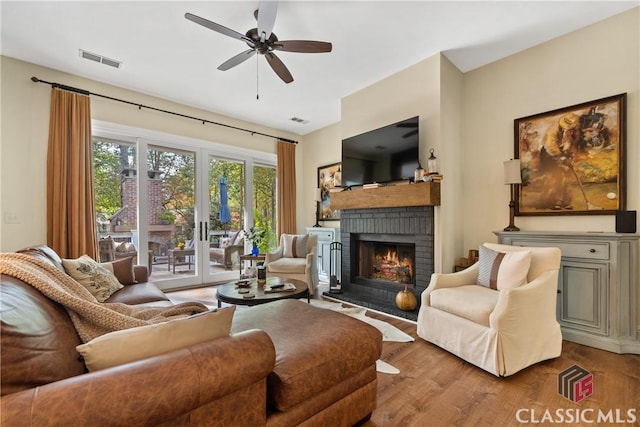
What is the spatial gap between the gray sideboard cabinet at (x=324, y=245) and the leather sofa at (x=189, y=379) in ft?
11.0

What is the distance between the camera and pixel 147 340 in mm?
939

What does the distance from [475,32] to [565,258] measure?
227 centimetres

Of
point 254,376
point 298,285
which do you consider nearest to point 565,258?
point 298,285

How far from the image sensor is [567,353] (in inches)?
90.9

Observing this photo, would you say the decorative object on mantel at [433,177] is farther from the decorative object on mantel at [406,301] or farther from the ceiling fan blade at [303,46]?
the ceiling fan blade at [303,46]

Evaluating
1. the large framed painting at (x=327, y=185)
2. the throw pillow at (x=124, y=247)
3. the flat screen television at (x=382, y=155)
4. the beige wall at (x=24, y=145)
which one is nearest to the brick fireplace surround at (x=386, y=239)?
the flat screen television at (x=382, y=155)

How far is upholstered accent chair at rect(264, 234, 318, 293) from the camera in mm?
4047

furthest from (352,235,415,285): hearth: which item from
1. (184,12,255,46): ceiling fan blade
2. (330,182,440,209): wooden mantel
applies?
(184,12,255,46): ceiling fan blade

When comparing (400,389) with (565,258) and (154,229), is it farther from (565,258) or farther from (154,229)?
(154,229)

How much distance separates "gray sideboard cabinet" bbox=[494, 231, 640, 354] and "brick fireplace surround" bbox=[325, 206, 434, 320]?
1.05 metres

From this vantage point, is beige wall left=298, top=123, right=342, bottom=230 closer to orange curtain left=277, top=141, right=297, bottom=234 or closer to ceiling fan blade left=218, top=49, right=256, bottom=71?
orange curtain left=277, top=141, right=297, bottom=234

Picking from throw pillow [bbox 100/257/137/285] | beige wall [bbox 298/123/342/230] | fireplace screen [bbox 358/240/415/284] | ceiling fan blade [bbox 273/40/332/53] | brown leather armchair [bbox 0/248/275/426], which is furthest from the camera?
beige wall [bbox 298/123/342/230]

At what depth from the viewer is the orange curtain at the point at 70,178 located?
3270mm

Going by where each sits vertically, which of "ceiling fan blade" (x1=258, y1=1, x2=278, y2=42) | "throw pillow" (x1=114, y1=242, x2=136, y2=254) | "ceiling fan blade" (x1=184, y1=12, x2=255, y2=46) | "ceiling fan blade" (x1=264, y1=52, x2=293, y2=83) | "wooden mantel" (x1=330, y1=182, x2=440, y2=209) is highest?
"ceiling fan blade" (x1=258, y1=1, x2=278, y2=42)
